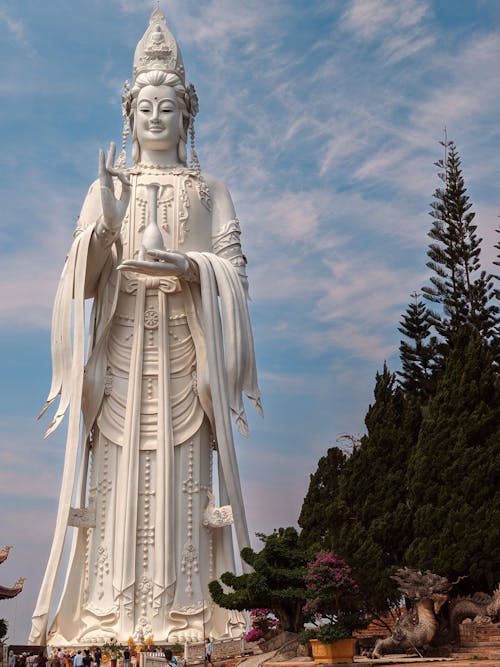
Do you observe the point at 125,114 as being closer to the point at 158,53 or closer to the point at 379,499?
the point at 158,53

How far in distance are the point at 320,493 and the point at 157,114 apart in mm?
9120

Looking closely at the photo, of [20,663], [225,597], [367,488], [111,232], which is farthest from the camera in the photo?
[367,488]

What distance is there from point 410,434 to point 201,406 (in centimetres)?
534

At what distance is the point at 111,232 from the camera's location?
13820 mm

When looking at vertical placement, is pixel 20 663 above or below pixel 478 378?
below

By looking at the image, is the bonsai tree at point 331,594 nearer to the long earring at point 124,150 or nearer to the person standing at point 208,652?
the person standing at point 208,652

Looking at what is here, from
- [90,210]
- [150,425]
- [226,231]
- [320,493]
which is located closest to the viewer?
[150,425]

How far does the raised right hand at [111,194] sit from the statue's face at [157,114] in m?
1.88

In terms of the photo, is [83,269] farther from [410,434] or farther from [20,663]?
[410,434]

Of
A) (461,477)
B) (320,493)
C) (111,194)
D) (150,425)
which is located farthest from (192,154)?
(320,493)

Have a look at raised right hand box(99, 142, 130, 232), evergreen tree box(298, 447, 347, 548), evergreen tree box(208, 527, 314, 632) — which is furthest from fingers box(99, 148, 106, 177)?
evergreen tree box(298, 447, 347, 548)

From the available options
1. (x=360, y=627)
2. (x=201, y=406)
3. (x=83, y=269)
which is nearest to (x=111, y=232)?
(x=83, y=269)

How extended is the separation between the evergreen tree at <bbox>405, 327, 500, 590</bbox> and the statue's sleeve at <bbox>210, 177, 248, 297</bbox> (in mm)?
3992

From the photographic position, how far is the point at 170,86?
15453 mm
